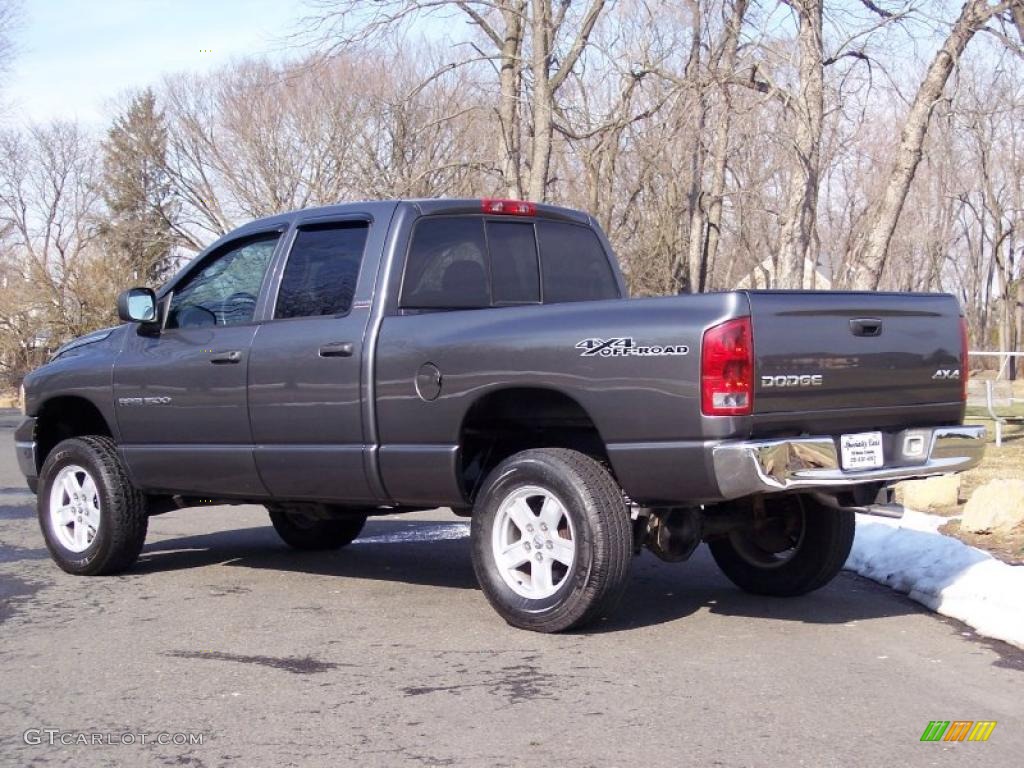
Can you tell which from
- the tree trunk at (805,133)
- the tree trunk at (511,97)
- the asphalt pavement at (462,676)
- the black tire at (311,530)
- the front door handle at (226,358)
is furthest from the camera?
the tree trunk at (511,97)

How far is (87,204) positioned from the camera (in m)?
53.9

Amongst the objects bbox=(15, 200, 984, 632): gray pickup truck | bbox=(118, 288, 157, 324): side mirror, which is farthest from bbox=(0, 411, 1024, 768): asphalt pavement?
bbox=(118, 288, 157, 324): side mirror

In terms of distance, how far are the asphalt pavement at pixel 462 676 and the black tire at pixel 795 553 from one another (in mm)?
121

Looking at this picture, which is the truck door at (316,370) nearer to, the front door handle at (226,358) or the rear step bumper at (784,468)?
the front door handle at (226,358)

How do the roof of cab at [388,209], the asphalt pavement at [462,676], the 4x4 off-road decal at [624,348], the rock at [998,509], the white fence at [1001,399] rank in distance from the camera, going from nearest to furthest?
1. the asphalt pavement at [462,676]
2. the 4x4 off-road decal at [624,348]
3. the roof of cab at [388,209]
4. the rock at [998,509]
5. the white fence at [1001,399]

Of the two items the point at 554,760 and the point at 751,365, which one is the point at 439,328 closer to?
the point at 751,365

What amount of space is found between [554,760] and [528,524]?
1.96m

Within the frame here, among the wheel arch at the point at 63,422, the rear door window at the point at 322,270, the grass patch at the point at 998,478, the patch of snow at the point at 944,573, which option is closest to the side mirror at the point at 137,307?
the wheel arch at the point at 63,422

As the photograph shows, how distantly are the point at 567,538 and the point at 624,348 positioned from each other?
3.14 ft

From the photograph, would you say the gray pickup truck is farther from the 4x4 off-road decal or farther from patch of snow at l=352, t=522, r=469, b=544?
patch of snow at l=352, t=522, r=469, b=544

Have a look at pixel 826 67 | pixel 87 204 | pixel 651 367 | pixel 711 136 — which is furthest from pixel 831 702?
pixel 87 204

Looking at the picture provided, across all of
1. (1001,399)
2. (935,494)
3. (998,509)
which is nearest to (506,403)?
(998,509)

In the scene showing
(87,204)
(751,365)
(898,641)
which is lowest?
(898,641)

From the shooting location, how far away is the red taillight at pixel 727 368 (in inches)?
209
